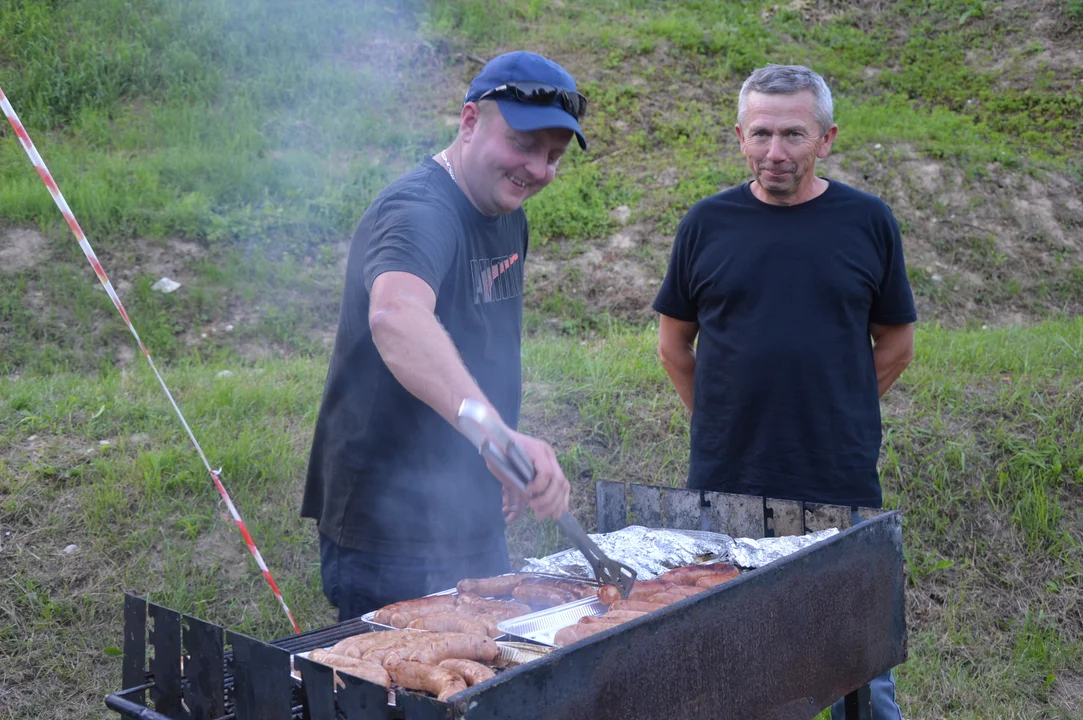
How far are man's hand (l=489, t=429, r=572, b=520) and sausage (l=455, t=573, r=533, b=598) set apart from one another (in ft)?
2.01

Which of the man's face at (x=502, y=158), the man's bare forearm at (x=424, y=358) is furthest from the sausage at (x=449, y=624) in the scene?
the man's face at (x=502, y=158)

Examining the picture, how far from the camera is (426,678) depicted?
1933mm

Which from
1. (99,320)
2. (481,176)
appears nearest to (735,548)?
(481,176)

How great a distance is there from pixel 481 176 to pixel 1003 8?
Answer: 12.2 m

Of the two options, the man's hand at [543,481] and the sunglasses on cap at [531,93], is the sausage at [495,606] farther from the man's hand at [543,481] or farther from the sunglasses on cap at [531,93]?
the sunglasses on cap at [531,93]

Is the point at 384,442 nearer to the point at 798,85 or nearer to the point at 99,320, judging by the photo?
the point at 798,85

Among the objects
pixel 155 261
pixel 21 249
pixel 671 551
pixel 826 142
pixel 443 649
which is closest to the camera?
pixel 443 649

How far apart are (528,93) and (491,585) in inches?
52.0

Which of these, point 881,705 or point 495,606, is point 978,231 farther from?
point 495,606

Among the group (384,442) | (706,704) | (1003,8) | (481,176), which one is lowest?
(706,704)

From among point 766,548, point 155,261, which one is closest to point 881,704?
point 766,548

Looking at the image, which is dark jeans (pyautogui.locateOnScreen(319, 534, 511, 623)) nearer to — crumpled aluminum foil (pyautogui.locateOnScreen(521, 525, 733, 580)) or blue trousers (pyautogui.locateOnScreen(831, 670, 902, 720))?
crumpled aluminum foil (pyautogui.locateOnScreen(521, 525, 733, 580))

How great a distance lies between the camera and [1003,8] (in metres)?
12.3

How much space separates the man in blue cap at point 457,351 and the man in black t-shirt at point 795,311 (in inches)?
32.7
